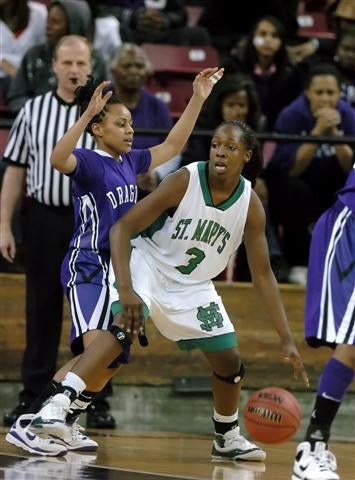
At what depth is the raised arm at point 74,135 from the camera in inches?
248

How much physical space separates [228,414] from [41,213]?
1.99m

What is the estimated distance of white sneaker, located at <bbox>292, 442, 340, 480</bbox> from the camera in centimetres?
545

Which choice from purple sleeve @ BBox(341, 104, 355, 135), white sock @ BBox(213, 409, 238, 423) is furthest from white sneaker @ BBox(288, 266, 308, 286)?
white sock @ BBox(213, 409, 238, 423)

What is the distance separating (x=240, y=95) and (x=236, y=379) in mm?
3053

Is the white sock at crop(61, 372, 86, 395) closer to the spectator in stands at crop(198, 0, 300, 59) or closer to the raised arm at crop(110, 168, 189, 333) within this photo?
the raised arm at crop(110, 168, 189, 333)

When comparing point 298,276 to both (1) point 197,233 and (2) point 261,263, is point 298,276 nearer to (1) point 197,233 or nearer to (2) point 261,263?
(2) point 261,263

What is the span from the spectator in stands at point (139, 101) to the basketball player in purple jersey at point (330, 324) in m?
3.09

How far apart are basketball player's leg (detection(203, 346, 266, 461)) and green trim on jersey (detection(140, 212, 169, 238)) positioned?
2.12 feet

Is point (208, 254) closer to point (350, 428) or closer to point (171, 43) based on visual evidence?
point (350, 428)

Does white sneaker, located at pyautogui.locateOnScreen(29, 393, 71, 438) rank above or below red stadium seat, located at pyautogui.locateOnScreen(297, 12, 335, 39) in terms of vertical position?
below

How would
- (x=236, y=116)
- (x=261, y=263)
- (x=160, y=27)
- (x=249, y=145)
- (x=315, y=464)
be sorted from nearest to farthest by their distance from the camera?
(x=315, y=464) → (x=249, y=145) → (x=261, y=263) → (x=236, y=116) → (x=160, y=27)

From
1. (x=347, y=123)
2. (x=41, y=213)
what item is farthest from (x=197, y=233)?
(x=347, y=123)

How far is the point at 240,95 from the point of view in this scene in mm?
9062

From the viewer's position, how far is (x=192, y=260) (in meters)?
6.36
